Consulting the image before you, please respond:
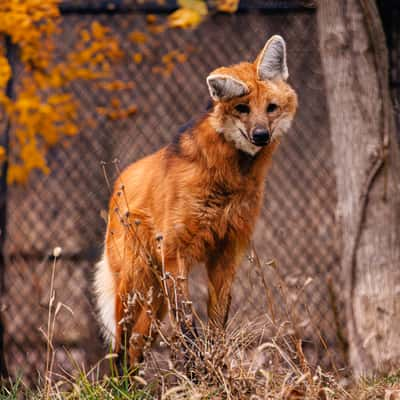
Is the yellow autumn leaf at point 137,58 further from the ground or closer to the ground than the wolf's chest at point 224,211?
further from the ground

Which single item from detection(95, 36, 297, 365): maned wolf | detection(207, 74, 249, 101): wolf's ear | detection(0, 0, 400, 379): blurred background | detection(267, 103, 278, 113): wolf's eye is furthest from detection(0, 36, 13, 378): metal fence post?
detection(267, 103, 278, 113): wolf's eye

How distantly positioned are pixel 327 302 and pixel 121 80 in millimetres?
2411

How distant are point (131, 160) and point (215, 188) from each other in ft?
8.69

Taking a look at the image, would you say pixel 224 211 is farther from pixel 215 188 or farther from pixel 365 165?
pixel 365 165

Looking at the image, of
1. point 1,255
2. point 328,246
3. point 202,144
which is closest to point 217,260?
point 202,144

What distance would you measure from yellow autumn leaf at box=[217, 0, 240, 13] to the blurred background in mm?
71

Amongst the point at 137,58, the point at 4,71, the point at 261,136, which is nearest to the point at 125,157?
the point at 137,58

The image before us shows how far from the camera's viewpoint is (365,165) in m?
4.04

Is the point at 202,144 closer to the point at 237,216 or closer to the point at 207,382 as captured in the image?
the point at 237,216

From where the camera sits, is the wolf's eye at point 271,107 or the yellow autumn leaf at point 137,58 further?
the yellow autumn leaf at point 137,58

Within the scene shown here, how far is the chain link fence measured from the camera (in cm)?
545

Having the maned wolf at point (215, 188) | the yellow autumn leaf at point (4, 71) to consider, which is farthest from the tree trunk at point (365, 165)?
the yellow autumn leaf at point (4, 71)

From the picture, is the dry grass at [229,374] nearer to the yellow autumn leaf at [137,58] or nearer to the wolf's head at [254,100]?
the wolf's head at [254,100]

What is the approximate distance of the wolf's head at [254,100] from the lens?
301 centimetres
